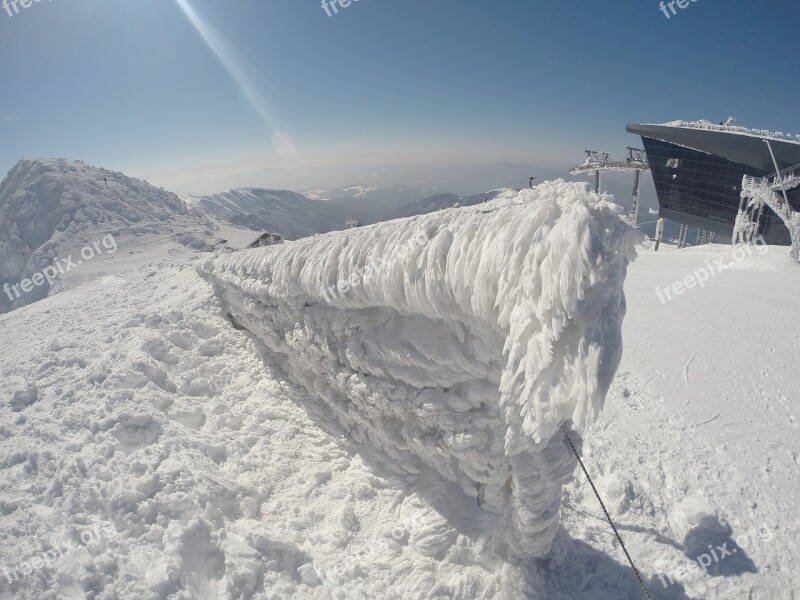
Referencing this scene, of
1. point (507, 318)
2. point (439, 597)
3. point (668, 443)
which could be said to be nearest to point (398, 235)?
point (507, 318)

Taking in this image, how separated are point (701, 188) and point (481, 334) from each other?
4153cm

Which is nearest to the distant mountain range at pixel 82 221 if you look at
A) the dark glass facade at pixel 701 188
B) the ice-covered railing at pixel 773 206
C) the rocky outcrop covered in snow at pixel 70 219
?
the rocky outcrop covered in snow at pixel 70 219

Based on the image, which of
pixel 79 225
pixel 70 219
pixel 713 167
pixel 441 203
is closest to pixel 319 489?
pixel 713 167

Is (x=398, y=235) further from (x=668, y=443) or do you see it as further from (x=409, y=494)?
(x=668, y=443)

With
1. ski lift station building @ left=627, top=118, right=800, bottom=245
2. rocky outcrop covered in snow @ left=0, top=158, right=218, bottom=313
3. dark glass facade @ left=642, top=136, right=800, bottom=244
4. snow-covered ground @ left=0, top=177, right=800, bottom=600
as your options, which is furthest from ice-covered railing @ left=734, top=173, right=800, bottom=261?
rocky outcrop covered in snow @ left=0, top=158, right=218, bottom=313

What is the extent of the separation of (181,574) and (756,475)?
7.60 m

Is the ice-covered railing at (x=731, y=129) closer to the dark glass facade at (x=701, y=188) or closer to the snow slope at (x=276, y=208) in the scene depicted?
the dark glass facade at (x=701, y=188)

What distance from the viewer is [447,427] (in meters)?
4.02

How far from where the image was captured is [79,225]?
46.4 meters

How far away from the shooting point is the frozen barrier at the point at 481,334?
246cm

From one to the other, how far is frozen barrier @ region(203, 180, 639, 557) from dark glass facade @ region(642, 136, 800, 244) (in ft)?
122

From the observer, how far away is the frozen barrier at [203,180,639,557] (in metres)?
2.46

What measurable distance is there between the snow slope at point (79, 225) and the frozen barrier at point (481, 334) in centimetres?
3603

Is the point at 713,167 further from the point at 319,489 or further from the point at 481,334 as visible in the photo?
the point at 319,489
